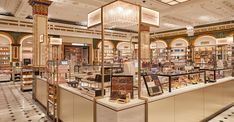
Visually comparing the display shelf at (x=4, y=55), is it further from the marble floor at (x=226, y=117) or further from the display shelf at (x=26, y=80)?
the marble floor at (x=226, y=117)

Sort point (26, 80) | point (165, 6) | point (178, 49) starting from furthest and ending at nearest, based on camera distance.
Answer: point (178, 49), point (165, 6), point (26, 80)

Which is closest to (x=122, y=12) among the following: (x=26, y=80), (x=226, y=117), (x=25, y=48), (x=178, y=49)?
(x=226, y=117)

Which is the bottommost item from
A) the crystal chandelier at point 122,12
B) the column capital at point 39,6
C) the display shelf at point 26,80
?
the display shelf at point 26,80

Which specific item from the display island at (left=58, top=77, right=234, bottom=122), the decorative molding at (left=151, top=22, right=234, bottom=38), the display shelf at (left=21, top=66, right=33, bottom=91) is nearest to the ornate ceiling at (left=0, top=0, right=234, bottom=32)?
the decorative molding at (left=151, top=22, right=234, bottom=38)

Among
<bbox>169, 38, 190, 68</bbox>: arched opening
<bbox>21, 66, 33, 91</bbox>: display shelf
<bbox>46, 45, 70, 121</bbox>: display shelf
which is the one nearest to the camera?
<bbox>46, 45, 70, 121</bbox>: display shelf

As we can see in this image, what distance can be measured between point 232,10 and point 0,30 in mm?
14948

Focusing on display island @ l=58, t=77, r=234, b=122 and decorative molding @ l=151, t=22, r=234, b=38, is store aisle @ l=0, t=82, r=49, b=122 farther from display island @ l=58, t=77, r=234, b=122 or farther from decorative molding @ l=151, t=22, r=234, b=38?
decorative molding @ l=151, t=22, r=234, b=38

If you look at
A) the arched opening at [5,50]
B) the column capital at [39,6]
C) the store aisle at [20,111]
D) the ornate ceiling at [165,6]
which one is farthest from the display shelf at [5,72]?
the column capital at [39,6]

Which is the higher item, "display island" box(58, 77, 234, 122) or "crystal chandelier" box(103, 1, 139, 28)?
"crystal chandelier" box(103, 1, 139, 28)

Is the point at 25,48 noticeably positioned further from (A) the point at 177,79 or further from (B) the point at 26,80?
(A) the point at 177,79

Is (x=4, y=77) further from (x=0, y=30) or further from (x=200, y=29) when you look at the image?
(x=200, y=29)

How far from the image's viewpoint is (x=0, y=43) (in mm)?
11992

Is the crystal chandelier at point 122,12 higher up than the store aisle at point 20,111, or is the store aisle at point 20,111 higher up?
the crystal chandelier at point 122,12

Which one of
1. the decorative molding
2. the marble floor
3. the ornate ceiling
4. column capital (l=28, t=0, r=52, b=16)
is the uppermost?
the ornate ceiling
